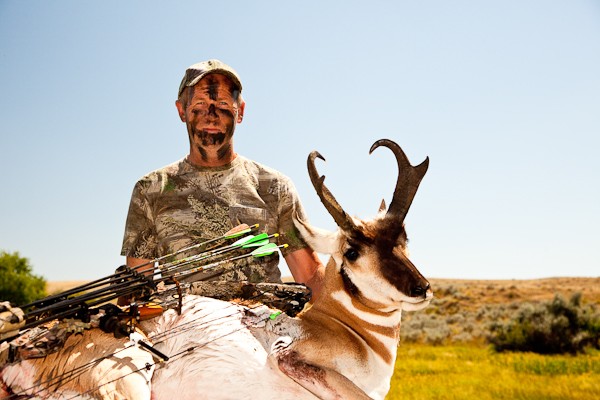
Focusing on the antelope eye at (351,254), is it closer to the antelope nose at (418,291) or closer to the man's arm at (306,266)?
the antelope nose at (418,291)

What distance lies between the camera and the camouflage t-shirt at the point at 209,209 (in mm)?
5551

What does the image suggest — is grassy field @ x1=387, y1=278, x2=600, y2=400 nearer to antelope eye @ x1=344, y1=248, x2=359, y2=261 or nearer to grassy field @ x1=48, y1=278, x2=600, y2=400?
grassy field @ x1=48, y1=278, x2=600, y2=400

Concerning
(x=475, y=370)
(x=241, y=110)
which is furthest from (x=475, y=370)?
(x=241, y=110)

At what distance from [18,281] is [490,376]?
116ft

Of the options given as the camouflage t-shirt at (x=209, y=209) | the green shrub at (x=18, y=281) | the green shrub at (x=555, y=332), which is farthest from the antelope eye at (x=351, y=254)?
the green shrub at (x=18, y=281)

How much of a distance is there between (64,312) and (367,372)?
2.21 meters

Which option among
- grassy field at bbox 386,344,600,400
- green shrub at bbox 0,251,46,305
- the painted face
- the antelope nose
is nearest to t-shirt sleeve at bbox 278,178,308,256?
the painted face

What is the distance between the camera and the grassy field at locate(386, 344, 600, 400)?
15969 millimetres

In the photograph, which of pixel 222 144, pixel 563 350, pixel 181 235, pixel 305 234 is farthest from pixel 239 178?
pixel 563 350

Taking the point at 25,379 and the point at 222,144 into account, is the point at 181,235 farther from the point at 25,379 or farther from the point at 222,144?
the point at 25,379

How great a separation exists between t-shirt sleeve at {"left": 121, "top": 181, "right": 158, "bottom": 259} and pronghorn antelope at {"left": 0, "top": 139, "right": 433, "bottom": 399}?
165 cm

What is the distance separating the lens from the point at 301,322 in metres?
4.25

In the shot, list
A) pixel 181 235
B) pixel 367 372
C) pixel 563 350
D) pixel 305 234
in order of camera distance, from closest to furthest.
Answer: pixel 367 372, pixel 305 234, pixel 181 235, pixel 563 350

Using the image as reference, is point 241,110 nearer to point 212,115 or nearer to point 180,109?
point 212,115
